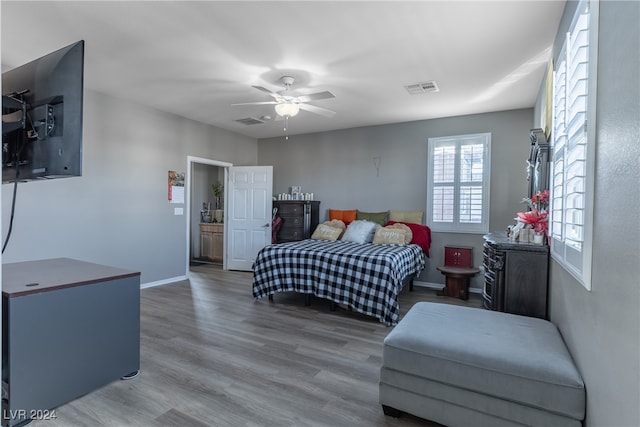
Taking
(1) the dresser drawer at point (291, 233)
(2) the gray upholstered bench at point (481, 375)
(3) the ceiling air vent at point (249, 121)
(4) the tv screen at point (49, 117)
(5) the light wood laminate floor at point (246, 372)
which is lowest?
(5) the light wood laminate floor at point (246, 372)

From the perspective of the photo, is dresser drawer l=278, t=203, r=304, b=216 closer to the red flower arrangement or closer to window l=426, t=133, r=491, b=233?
window l=426, t=133, r=491, b=233

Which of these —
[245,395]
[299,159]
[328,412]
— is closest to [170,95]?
[299,159]

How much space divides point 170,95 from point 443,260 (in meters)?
4.59

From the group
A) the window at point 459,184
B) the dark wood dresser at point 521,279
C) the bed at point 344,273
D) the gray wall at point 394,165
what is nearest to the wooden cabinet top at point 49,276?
the bed at point 344,273

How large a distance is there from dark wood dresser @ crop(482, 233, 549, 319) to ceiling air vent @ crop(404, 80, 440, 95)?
2141 mm

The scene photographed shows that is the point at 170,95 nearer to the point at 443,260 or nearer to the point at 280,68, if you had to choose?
the point at 280,68

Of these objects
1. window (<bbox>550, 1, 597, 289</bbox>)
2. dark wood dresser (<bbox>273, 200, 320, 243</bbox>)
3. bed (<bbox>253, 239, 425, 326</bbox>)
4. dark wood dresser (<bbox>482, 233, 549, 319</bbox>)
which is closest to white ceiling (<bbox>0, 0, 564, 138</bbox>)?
window (<bbox>550, 1, 597, 289</bbox>)

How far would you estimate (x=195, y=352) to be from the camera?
9.07 ft

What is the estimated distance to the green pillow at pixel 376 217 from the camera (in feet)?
18.1

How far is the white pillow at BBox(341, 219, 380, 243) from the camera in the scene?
507 centimetres

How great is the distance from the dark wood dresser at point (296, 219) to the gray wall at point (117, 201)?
1.67 m

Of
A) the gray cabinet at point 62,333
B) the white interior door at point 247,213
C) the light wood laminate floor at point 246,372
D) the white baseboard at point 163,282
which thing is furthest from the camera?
the white interior door at point 247,213

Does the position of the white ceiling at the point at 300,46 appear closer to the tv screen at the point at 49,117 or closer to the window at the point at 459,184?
the window at the point at 459,184

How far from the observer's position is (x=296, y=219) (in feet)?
19.7
